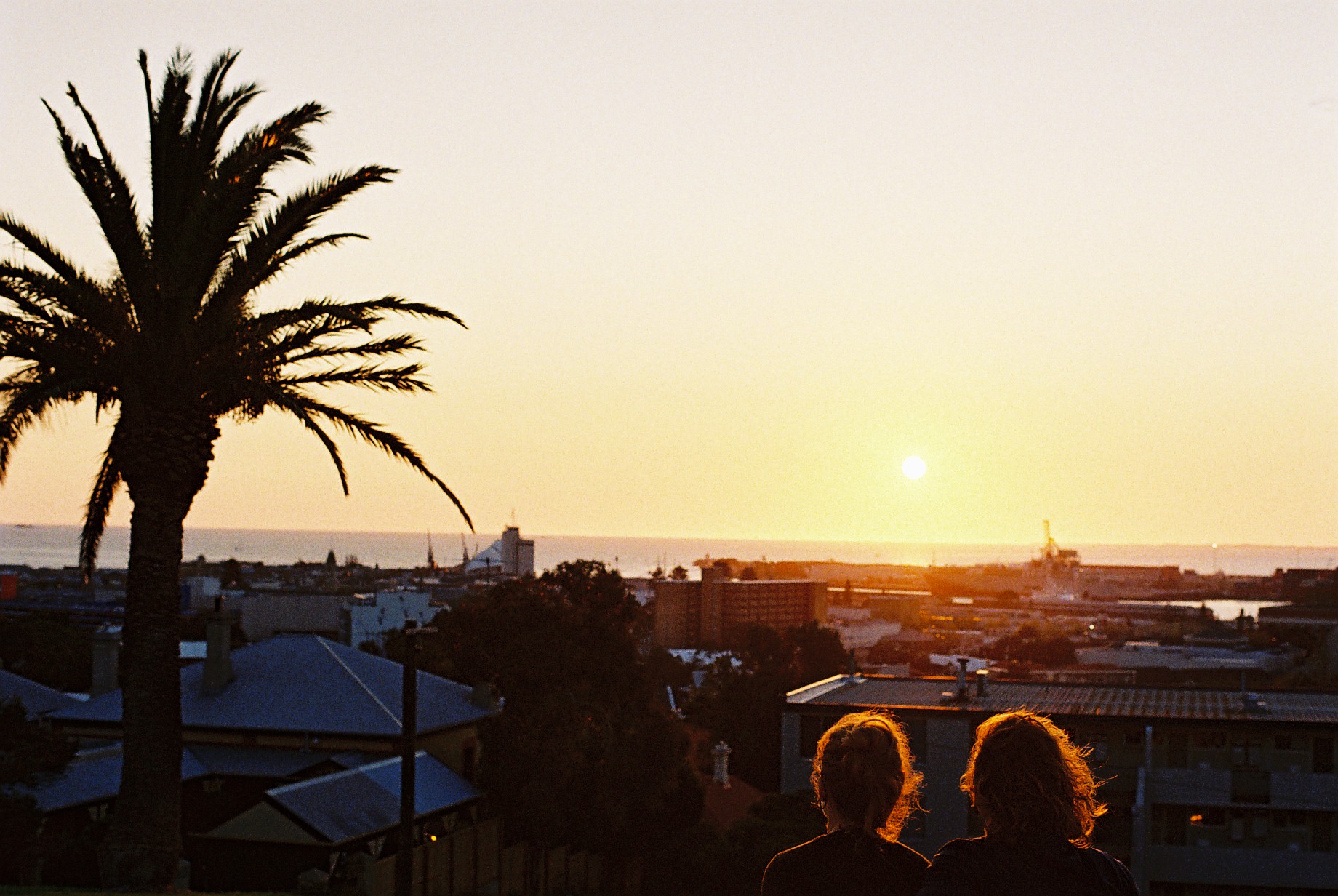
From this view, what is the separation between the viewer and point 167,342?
15219 millimetres

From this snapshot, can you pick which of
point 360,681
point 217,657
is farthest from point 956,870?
point 217,657

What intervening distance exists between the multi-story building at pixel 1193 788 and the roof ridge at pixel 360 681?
9958 mm

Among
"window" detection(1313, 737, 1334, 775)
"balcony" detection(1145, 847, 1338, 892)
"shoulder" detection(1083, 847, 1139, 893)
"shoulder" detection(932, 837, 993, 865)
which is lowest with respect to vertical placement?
"balcony" detection(1145, 847, 1338, 892)

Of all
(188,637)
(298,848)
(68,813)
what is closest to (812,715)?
(298,848)

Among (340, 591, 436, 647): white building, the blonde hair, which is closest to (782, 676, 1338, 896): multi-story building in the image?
the blonde hair

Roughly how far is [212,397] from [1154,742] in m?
25.4

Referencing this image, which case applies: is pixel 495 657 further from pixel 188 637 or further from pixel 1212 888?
pixel 188 637

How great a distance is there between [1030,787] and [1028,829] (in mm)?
108

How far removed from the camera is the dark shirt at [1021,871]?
11.3 feet

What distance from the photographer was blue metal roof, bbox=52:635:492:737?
29.1 meters

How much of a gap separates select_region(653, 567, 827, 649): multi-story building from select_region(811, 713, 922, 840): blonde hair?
147 m

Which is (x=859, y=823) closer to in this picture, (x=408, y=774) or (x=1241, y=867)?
(x=408, y=774)

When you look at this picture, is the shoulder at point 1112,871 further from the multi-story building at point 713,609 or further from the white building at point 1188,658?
the multi-story building at point 713,609

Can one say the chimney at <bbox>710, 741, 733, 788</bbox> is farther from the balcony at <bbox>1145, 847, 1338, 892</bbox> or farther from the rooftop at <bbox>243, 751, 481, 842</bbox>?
the rooftop at <bbox>243, 751, 481, 842</bbox>
